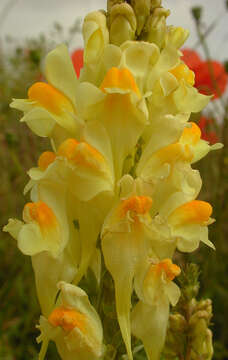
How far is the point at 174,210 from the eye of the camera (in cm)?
83

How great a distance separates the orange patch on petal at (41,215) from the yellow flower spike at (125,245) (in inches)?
3.3

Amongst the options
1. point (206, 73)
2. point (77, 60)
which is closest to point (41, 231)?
point (77, 60)

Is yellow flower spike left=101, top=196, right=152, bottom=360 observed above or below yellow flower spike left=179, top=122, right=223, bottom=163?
below

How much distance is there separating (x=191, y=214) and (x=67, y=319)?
0.25m

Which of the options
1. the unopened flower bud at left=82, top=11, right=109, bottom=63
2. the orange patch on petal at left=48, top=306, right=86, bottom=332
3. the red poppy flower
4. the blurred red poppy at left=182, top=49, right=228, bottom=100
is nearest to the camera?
the orange patch on petal at left=48, top=306, right=86, bottom=332

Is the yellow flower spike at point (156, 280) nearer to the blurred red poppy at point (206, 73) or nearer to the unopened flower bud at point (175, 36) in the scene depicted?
the unopened flower bud at point (175, 36)

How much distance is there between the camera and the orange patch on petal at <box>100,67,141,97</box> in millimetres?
787

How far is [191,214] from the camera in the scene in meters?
0.82

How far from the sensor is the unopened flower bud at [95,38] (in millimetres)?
849

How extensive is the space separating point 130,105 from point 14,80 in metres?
2.33

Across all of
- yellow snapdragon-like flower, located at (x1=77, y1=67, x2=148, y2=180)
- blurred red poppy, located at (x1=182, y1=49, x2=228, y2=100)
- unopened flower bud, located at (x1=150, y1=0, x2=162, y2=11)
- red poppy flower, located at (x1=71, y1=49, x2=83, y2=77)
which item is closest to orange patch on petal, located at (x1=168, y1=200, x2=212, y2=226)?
yellow snapdragon-like flower, located at (x1=77, y1=67, x2=148, y2=180)

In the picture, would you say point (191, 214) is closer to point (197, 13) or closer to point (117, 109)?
point (117, 109)

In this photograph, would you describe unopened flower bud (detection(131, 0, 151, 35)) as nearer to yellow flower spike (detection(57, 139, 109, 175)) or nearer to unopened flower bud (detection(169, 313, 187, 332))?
yellow flower spike (detection(57, 139, 109, 175))

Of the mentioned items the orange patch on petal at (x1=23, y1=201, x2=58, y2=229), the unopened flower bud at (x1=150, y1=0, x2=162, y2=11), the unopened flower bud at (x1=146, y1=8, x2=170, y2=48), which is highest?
Answer: the unopened flower bud at (x1=150, y1=0, x2=162, y2=11)
